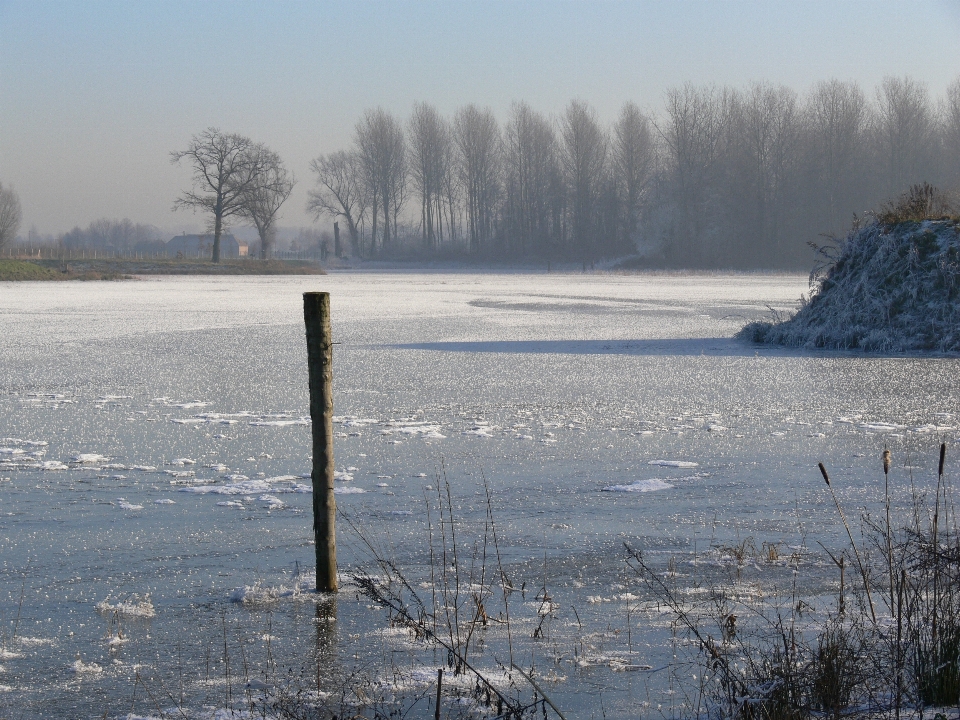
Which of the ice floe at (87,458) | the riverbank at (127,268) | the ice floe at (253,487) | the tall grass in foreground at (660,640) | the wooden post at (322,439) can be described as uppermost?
the riverbank at (127,268)

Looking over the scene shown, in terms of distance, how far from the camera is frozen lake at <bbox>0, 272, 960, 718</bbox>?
14.4 ft

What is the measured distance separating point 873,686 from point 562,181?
305ft

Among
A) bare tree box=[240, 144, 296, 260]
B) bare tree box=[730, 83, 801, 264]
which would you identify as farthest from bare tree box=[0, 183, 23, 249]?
bare tree box=[730, 83, 801, 264]

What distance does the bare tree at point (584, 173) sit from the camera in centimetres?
9169

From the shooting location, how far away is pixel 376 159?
100188 millimetres

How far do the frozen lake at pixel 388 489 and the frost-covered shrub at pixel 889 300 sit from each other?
2010mm

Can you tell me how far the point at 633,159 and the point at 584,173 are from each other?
465cm

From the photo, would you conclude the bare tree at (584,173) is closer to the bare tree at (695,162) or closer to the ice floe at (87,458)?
the bare tree at (695,162)

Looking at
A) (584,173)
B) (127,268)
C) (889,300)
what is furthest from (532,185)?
(889,300)

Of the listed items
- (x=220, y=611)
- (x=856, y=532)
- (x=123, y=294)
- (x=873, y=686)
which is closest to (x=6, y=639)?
(x=220, y=611)

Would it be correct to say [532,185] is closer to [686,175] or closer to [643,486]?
[686,175]

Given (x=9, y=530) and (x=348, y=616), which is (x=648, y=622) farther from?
(x=9, y=530)

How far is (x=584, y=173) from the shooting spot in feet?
304

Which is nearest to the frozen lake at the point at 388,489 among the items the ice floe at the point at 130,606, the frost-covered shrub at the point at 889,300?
the ice floe at the point at 130,606
